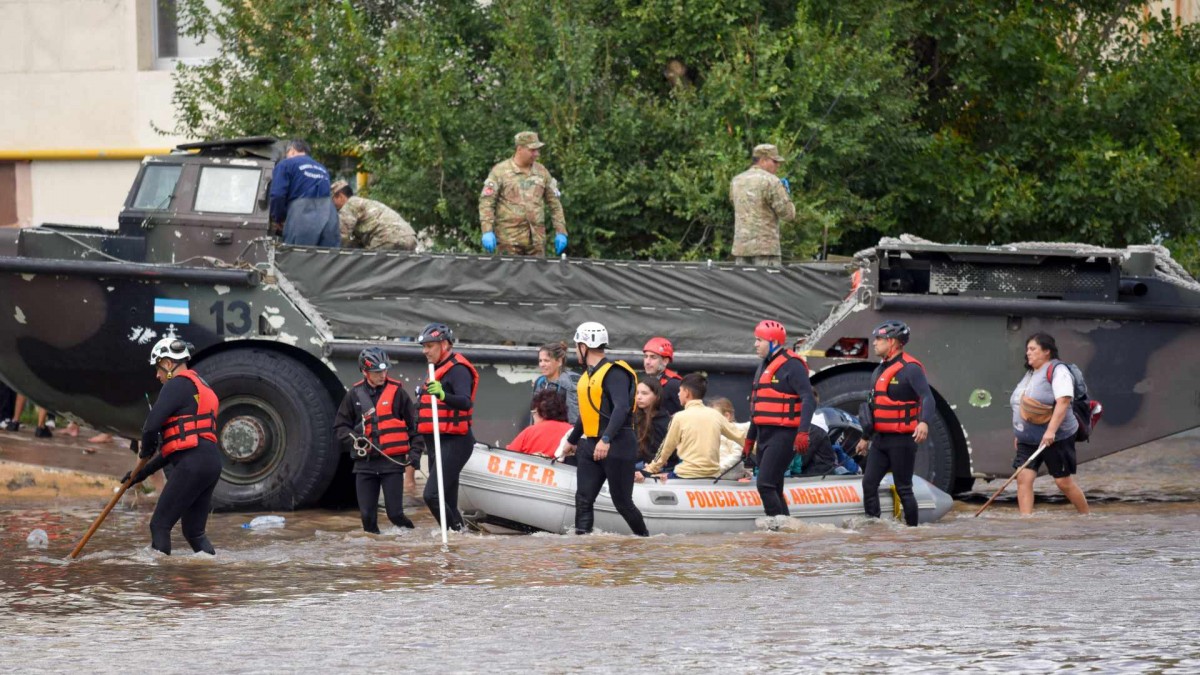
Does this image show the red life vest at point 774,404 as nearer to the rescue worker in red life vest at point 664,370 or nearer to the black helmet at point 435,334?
the rescue worker in red life vest at point 664,370

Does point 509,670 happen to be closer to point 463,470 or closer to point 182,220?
point 463,470

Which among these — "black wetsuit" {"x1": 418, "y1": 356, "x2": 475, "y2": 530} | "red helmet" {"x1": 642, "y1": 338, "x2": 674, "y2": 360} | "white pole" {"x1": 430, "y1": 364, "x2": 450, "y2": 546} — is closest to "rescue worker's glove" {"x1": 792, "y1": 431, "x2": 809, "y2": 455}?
"red helmet" {"x1": 642, "y1": 338, "x2": 674, "y2": 360}

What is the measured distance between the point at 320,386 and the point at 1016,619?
22.4 feet

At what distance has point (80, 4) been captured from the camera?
25.7 m

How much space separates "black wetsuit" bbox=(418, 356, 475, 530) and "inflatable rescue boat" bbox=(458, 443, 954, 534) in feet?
0.80

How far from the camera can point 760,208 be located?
15.1 m

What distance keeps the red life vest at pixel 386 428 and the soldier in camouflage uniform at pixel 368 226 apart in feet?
10.2

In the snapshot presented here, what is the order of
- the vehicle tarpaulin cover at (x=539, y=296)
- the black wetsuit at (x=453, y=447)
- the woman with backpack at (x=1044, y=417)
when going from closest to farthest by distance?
the black wetsuit at (x=453, y=447), the woman with backpack at (x=1044, y=417), the vehicle tarpaulin cover at (x=539, y=296)

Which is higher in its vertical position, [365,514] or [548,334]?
[548,334]

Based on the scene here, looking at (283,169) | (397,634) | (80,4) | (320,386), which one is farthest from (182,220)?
(80,4)

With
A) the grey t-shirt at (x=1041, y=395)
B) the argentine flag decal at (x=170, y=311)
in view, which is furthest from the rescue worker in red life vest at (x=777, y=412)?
the argentine flag decal at (x=170, y=311)

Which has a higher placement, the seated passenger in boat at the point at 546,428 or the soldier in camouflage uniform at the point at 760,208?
the soldier in camouflage uniform at the point at 760,208

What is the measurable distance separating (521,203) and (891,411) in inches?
169

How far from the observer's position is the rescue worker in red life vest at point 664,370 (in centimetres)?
1343
